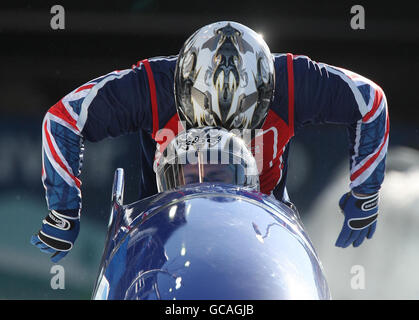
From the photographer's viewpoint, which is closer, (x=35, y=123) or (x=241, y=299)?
(x=241, y=299)

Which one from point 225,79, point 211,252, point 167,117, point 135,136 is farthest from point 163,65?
point 135,136

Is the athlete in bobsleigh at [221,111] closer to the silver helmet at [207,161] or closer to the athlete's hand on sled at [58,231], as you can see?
the athlete's hand on sled at [58,231]

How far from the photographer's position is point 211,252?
180 cm

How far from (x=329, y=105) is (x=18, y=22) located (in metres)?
2.69

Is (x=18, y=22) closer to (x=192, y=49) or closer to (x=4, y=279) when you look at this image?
(x=4, y=279)

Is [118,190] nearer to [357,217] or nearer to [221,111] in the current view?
[221,111]

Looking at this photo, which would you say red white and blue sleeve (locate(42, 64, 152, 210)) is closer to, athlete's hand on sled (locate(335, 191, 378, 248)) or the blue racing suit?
the blue racing suit

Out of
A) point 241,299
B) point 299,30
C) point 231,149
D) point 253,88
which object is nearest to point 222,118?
point 253,88

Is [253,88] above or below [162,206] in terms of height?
above

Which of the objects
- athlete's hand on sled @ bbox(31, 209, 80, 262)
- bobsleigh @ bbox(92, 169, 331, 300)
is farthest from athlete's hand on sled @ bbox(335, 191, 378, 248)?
bobsleigh @ bbox(92, 169, 331, 300)

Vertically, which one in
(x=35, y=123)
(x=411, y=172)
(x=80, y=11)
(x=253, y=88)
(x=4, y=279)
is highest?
(x=80, y=11)

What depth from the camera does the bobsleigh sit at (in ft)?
5.68
